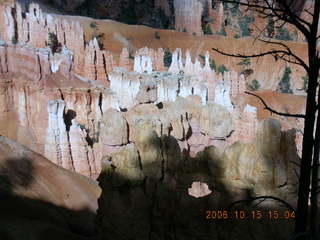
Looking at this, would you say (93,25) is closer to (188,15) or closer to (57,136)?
(188,15)

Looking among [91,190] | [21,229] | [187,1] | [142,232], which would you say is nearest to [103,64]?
[91,190]

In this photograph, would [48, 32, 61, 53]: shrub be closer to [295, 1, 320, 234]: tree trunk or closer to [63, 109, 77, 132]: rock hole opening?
[63, 109, 77, 132]: rock hole opening

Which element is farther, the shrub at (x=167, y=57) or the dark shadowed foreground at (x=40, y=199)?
the shrub at (x=167, y=57)

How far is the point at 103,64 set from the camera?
36531 mm

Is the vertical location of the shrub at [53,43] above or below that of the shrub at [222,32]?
below

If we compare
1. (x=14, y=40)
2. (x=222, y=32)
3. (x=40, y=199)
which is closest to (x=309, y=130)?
(x=40, y=199)

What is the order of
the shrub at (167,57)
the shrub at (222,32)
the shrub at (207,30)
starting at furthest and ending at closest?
the shrub at (222,32) → the shrub at (207,30) → the shrub at (167,57)

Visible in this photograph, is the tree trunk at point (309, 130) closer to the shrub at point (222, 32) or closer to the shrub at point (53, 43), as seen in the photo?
the shrub at point (53, 43)

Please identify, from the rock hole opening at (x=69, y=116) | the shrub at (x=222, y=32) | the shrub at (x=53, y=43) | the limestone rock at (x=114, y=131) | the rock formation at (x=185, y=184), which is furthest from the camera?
the shrub at (x=222, y=32)

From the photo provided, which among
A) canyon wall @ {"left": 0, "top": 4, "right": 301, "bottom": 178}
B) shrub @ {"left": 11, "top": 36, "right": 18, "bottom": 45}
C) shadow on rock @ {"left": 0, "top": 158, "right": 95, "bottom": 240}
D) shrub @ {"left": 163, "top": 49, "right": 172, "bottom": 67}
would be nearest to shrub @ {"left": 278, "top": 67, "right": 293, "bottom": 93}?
shrub @ {"left": 163, "top": 49, "right": 172, "bottom": 67}

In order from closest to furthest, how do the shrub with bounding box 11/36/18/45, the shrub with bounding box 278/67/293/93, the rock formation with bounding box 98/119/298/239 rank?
the rock formation with bounding box 98/119/298/239
the shrub with bounding box 11/36/18/45
the shrub with bounding box 278/67/293/93

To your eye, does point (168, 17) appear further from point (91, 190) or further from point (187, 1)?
point (91, 190)

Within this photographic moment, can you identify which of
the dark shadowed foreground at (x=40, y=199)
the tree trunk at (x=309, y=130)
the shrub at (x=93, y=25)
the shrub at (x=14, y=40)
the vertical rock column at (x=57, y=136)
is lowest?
the dark shadowed foreground at (x=40, y=199)
